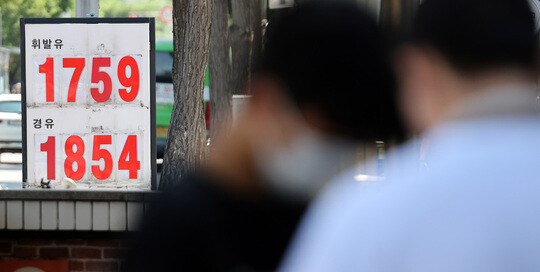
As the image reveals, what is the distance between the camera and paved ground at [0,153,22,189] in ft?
47.8

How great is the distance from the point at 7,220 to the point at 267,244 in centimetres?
399

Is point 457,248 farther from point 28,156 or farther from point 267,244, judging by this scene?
point 28,156

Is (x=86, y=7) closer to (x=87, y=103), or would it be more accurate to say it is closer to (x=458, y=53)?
(x=87, y=103)

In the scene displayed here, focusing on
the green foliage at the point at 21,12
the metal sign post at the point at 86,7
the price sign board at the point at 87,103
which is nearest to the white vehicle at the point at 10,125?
the metal sign post at the point at 86,7

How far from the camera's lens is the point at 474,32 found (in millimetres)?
1136

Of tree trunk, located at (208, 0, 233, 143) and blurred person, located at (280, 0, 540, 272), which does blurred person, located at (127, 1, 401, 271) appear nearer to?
blurred person, located at (280, 0, 540, 272)

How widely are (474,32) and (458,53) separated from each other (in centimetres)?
3

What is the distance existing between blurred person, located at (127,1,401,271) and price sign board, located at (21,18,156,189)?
4.69 m

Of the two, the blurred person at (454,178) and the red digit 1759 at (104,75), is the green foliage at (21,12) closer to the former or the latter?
the red digit 1759 at (104,75)

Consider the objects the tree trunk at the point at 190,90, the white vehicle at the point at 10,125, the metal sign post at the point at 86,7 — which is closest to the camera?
the tree trunk at the point at 190,90

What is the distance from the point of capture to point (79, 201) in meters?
4.64

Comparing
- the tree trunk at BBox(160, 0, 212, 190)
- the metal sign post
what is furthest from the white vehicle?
the tree trunk at BBox(160, 0, 212, 190)

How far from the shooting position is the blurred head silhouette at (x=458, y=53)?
1.13 meters

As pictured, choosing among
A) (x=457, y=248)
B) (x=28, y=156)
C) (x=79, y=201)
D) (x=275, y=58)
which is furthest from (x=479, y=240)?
(x=28, y=156)
